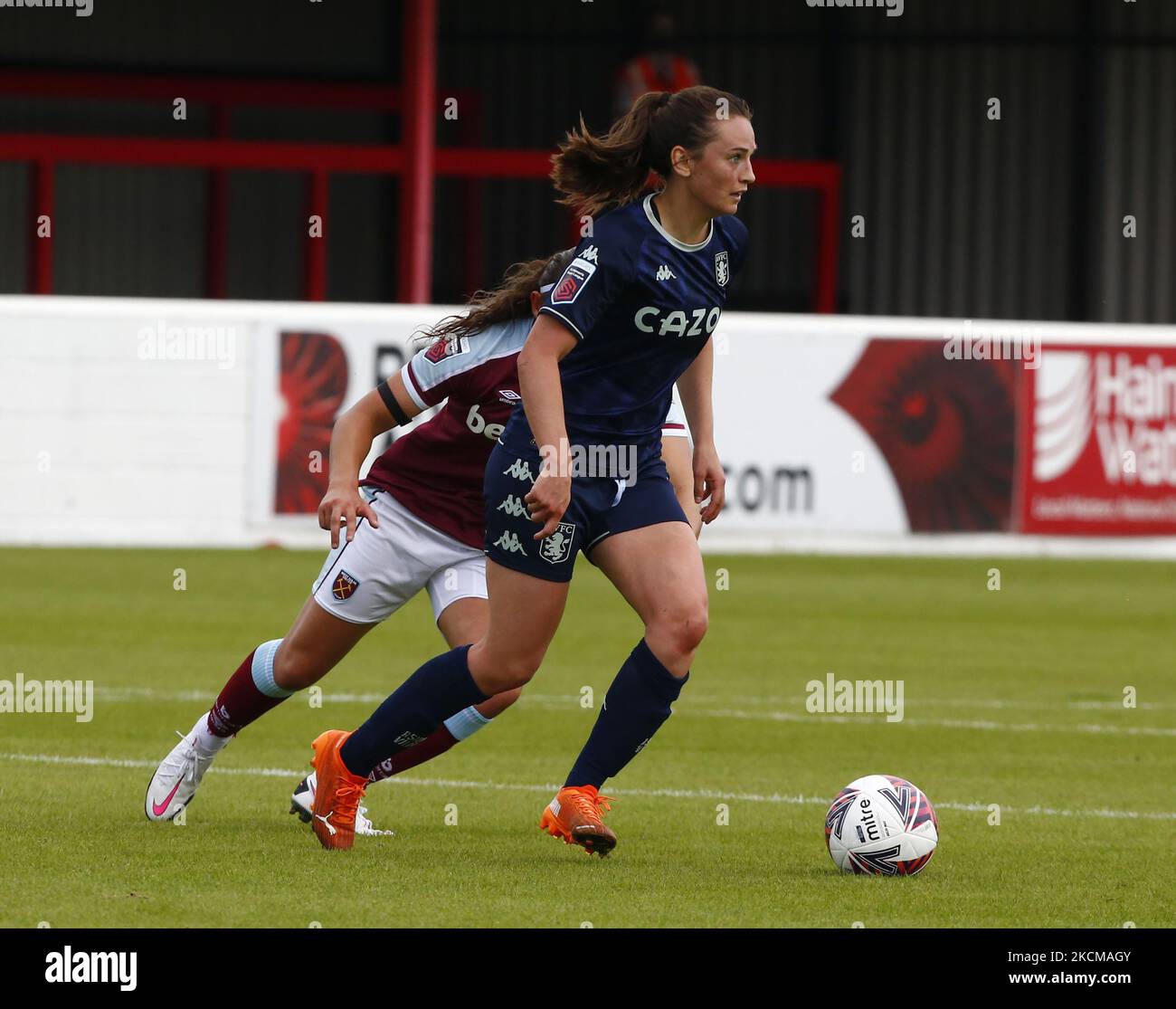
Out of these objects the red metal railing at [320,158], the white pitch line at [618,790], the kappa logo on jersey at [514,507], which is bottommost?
the white pitch line at [618,790]

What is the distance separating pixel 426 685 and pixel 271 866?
23.7 inches

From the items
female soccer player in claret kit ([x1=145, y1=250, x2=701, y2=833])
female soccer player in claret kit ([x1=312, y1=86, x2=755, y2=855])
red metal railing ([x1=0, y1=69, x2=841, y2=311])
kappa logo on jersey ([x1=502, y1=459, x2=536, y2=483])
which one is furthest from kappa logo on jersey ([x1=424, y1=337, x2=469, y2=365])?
red metal railing ([x1=0, y1=69, x2=841, y2=311])

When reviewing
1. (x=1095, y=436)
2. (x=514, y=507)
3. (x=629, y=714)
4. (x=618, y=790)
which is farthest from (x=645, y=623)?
(x=1095, y=436)

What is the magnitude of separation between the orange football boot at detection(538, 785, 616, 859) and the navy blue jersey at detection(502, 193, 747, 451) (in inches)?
36.3

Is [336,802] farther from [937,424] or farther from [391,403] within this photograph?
[937,424]

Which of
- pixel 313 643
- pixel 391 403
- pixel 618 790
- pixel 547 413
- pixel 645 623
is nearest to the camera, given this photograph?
pixel 547 413

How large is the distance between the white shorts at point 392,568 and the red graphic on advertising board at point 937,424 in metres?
11.1

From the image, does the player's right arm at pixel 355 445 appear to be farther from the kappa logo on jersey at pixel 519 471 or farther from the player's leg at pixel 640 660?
the player's leg at pixel 640 660

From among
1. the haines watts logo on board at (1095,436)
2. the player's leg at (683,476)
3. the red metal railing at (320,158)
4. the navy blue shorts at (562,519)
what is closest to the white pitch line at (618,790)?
the player's leg at (683,476)

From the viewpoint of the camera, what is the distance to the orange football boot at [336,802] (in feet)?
19.4

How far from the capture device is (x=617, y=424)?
18.7 feet

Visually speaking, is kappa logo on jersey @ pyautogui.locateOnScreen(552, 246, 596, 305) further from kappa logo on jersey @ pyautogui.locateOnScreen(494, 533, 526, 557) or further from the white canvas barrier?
the white canvas barrier

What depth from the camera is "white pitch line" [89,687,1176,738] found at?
9.14 m

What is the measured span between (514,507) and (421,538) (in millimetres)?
823
